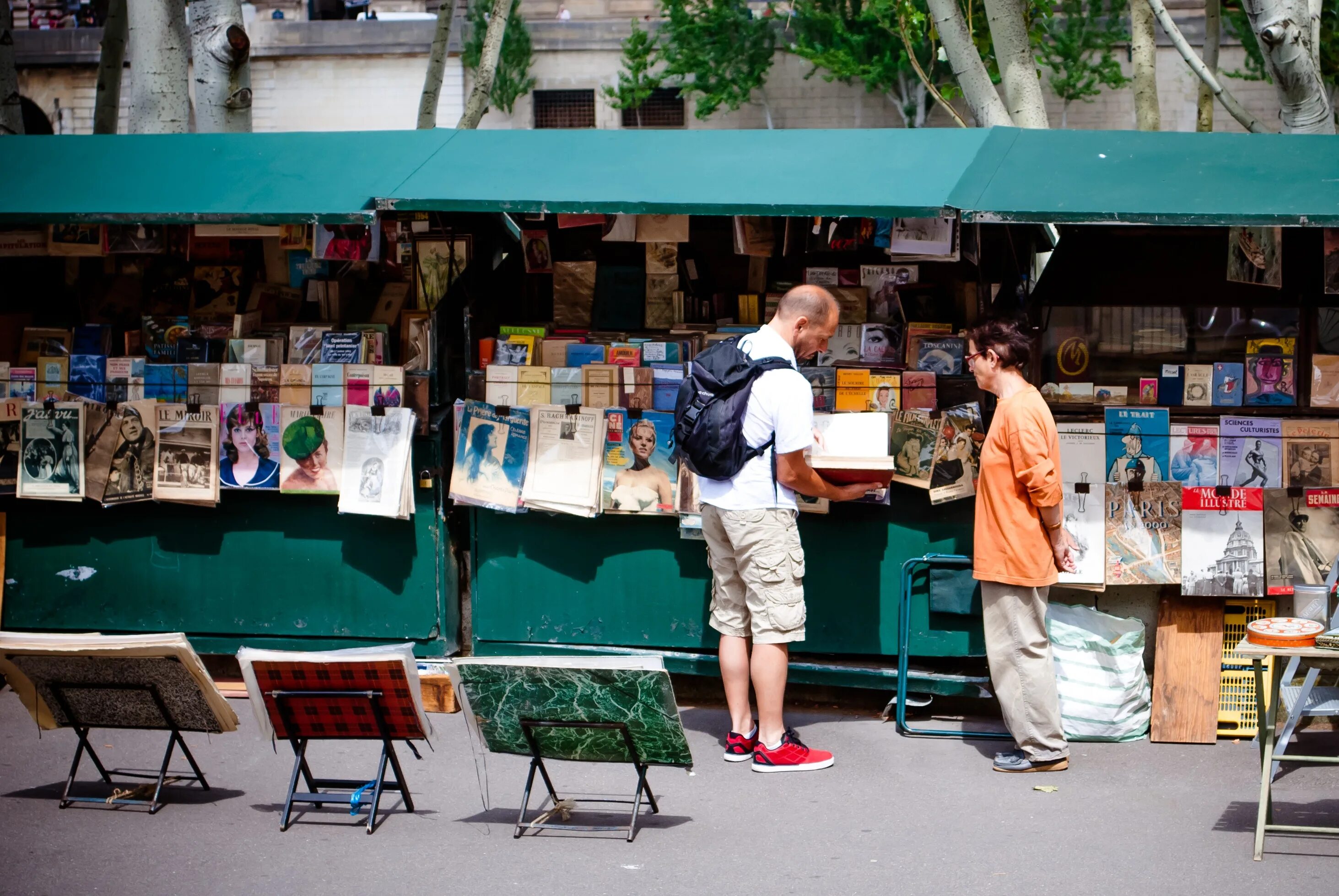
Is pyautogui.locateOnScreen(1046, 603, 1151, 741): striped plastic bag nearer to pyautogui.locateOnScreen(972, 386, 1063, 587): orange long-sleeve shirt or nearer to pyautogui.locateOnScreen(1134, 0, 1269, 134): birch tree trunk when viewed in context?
pyautogui.locateOnScreen(972, 386, 1063, 587): orange long-sleeve shirt

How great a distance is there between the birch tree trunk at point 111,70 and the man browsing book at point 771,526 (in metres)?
7.29

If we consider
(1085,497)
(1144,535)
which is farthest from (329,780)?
(1144,535)

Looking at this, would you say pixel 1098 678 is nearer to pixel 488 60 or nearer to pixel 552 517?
pixel 552 517

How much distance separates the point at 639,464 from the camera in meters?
5.73

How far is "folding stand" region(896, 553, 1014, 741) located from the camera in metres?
5.45

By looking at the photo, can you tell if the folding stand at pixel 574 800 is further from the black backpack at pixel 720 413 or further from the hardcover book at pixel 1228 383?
the hardcover book at pixel 1228 383

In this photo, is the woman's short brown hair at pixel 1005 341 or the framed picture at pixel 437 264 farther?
the framed picture at pixel 437 264

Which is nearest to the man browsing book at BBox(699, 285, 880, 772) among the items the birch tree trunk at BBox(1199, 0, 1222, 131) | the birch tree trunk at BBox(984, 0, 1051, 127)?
the birch tree trunk at BBox(984, 0, 1051, 127)

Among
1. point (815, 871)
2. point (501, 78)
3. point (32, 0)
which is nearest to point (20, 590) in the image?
point (815, 871)

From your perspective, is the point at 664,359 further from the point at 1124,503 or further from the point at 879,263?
the point at 1124,503

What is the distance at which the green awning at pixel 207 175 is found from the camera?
5.34m

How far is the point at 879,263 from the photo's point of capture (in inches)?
235

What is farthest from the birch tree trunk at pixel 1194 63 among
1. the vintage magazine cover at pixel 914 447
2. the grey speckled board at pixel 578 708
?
the grey speckled board at pixel 578 708

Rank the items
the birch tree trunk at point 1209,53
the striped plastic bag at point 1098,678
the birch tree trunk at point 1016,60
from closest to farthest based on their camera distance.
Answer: the striped plastic bag at point 1098,678
the birch tree trunk at point 1016,60
the birch tree trunk at point 1209,53
